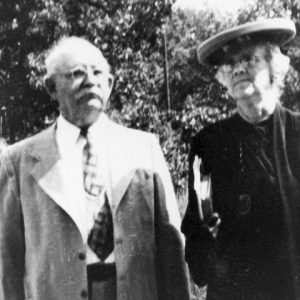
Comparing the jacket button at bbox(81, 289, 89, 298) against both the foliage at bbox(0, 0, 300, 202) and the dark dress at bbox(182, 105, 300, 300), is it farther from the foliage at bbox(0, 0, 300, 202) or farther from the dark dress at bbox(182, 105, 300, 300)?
the foliage at bbox(0, 0, 300, 202)

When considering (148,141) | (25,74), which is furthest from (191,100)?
(148,141)

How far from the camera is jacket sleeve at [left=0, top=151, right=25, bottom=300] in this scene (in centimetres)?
238

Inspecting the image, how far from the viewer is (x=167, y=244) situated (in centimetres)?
242

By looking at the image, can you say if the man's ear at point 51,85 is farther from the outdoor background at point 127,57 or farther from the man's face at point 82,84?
the outdoor background at point 127,57

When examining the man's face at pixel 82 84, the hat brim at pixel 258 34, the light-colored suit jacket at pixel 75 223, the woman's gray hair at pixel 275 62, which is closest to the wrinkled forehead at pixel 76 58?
the man's face at pixel 82 84

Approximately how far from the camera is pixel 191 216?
225 centimetres

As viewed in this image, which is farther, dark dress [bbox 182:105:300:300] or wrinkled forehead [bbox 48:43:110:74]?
wrinkled forehead [bbox 48:43:110:74]

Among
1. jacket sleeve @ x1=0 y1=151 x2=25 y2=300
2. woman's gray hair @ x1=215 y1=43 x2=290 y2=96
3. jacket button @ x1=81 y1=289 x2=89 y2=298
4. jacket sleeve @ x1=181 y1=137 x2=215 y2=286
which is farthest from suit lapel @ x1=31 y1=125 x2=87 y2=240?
woman's gray hair @ x1=215 y1=43 x2=290 y2=96

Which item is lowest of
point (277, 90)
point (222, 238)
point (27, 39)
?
point (222, 238)

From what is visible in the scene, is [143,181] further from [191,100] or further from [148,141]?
[191,100]

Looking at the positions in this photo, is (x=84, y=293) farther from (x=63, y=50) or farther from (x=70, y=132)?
(x=63, y=50)

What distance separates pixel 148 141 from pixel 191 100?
176 cm

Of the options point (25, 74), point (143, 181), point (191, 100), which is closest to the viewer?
point (143, 181)

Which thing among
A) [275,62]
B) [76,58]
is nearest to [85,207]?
[76,58]
